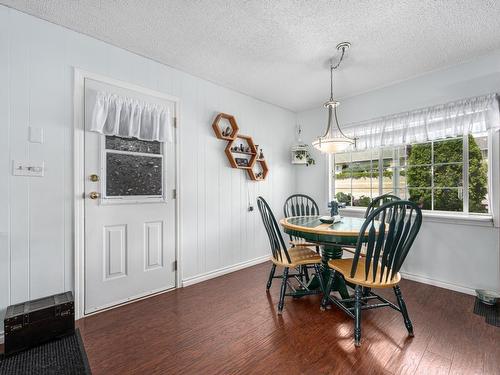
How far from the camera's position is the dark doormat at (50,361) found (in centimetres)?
150

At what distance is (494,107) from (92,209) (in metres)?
3.99

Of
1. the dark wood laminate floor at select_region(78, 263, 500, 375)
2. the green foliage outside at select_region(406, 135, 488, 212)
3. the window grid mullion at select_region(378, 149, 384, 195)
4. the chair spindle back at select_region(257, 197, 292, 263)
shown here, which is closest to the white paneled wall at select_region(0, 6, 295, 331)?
the dark wood laminate floor at select_region(78, 263, 500, 375)

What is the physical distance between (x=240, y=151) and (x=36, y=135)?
2.16 m

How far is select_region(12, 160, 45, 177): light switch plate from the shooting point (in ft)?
6.13

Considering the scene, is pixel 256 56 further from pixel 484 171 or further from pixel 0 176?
pixel 484 171

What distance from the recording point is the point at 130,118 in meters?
2.38

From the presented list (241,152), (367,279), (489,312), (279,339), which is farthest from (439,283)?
(241,152)

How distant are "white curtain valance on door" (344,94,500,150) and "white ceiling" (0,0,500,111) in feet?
1.59

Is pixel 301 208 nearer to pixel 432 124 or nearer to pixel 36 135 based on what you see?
pixel 432 124

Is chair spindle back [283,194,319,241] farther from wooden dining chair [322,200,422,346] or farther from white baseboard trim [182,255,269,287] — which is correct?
wooden dining chair [322,200,422,346]

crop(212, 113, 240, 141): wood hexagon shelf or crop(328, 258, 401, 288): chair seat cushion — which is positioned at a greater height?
crop(212, 113, 240, 141): wood hexagon shelf

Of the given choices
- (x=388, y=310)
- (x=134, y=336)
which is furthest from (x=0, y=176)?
(x=388, y=310)

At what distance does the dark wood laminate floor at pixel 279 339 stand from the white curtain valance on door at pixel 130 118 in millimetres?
1680

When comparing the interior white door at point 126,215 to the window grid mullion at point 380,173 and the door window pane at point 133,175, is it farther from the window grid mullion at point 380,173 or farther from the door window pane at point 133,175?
the window grid mullion at point 380,173
